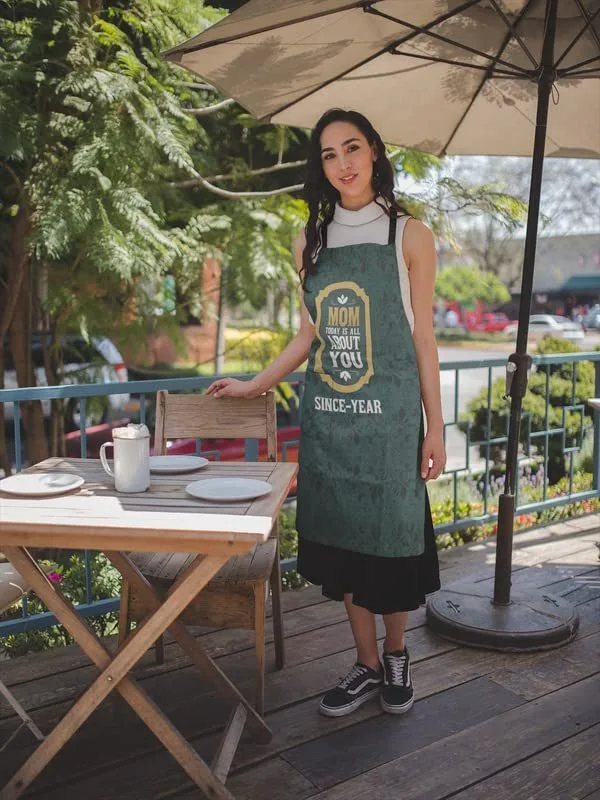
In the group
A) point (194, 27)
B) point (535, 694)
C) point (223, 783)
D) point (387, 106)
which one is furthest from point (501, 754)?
point (194, 27)

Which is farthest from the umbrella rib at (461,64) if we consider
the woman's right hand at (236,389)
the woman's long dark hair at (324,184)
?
the woman's right hand at (236,389)

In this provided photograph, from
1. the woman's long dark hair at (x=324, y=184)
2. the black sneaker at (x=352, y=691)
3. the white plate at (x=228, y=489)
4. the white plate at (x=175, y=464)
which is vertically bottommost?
the black sneaker at (x=352, y=691)

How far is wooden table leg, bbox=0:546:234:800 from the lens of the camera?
2.02 m

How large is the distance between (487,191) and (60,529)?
3.47m

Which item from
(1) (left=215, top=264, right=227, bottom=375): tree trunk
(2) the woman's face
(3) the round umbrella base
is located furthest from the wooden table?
(1) (left=215, top=264, right=227, bottom=375): tree trunk

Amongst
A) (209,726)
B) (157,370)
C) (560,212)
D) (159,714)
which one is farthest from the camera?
(560,212)

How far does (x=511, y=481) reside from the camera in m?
3.24

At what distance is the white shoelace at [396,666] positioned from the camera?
270cm

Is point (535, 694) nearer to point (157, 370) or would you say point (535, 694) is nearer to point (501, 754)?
point (501, 754)

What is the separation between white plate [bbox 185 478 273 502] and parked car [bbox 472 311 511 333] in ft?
137

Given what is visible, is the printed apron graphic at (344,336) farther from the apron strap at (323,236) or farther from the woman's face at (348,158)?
the woman's face at (348,158)

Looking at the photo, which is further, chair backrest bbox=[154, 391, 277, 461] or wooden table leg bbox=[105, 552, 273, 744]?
chair backrest bbox=[154, 391, 277, 461]

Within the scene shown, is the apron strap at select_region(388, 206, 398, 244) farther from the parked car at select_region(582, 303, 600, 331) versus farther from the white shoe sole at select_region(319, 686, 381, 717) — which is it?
the parked car at select_region(582, 303, 600, 331)

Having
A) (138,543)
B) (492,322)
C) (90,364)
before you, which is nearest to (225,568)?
(138,543)
